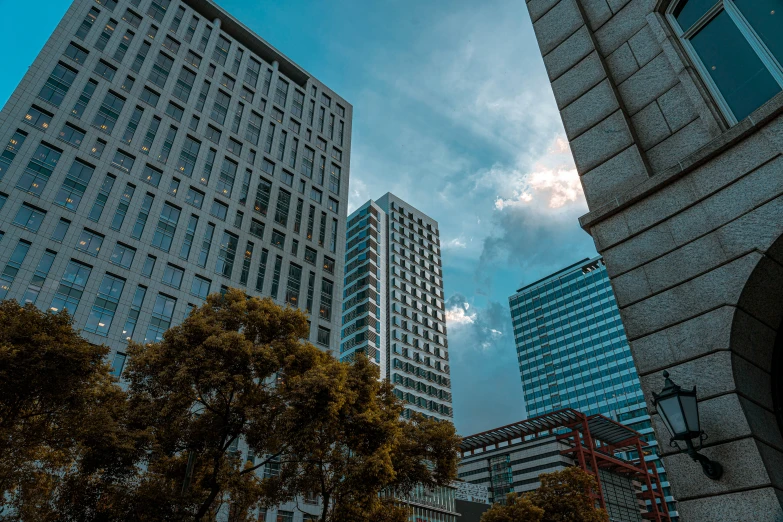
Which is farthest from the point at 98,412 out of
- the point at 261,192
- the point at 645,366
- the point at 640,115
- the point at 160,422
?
the point at 261,192

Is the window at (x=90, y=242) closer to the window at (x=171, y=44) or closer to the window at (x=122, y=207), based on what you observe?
the window at (x=122, y=207)

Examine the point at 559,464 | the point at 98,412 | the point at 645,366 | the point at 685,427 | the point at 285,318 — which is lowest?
the point at 685,427

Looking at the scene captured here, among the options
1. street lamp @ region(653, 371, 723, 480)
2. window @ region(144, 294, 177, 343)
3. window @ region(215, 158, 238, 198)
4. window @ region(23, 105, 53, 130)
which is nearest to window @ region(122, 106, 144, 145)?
window @ region(23, 105, 53, 130)

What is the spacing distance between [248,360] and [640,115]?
12869 mm

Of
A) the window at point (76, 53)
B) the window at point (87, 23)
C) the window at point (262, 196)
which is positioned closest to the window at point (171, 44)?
the window at point (87, 23)

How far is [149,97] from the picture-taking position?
A: 4756 centimetres

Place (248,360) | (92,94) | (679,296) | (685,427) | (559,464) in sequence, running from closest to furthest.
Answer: (685,427)
(679,296)
(248,360)
(92,94)
(559,464)

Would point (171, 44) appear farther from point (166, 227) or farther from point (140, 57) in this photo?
point (166, 227)

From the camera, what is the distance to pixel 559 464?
68.5m

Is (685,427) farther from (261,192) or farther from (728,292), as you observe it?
(261,192)

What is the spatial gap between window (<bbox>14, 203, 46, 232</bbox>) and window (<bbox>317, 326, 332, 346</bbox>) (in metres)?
24.1

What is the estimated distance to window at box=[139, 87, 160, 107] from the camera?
4703 cm

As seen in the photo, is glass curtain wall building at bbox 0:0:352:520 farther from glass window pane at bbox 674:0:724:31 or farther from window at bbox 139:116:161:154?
glass window pane at bbox 674:0:724:31

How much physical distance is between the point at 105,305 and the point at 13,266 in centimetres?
608
